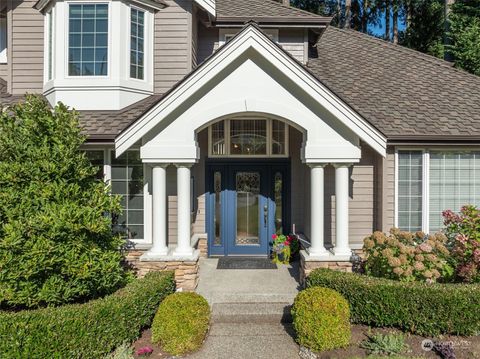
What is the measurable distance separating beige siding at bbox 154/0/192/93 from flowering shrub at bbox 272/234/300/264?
4714mm

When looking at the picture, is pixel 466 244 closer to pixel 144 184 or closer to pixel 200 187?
pixel 200 187

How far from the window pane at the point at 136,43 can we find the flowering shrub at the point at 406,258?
21.3 feet

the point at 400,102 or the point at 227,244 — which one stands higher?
the point at 400,102

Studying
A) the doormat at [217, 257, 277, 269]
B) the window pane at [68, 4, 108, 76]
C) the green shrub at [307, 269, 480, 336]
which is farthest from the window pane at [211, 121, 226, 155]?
the green shrub at [307, 269, 480, 336]

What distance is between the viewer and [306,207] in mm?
9055

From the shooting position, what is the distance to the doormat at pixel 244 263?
27.9 ft

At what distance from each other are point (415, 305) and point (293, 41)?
296 inches

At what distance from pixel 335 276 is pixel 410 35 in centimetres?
1922

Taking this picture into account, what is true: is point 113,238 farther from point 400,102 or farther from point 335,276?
point 400,102

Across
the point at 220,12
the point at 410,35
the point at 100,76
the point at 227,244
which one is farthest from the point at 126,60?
the point at 410,35

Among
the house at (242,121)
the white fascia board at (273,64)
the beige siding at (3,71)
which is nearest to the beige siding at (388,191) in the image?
the house at (242,121)

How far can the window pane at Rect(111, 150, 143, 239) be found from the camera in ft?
25.9

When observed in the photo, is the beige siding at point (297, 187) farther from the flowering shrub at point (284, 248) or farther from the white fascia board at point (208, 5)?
the white fascia board at point (208, 5)

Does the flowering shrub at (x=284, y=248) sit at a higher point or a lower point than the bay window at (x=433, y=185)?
lower
